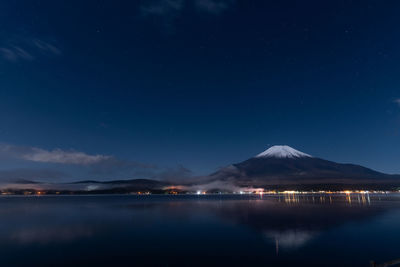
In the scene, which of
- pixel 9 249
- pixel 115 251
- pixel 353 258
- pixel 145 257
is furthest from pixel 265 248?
pixel 9 249

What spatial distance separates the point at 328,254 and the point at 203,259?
39.8ft

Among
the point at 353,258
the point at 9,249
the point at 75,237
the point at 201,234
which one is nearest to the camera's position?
the point at 353,258

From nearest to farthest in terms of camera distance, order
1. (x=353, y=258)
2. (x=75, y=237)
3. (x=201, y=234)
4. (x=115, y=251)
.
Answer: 1. (x=353, y=258)
2. (x=115, y=251)
3. (x=75, y=237)
4. (x=201, y=234)

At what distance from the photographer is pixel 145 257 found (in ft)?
86.4

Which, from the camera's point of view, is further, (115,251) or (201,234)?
(201,234)

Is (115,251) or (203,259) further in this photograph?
(115,251)

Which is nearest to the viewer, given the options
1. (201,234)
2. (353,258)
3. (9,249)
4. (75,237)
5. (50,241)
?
(353,258)

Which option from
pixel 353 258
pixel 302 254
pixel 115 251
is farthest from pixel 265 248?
pixel 115 251

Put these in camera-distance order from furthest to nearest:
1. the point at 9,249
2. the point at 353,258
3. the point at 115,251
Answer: the point at 9,249 < the point at 115,251 < the point at 353,258

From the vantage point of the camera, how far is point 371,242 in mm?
32844

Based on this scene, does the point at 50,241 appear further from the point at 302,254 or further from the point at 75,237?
the point at 302,254

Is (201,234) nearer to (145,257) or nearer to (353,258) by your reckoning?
(145,257)

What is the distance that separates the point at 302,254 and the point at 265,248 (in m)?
4.16

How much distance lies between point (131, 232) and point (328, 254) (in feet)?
90.2
